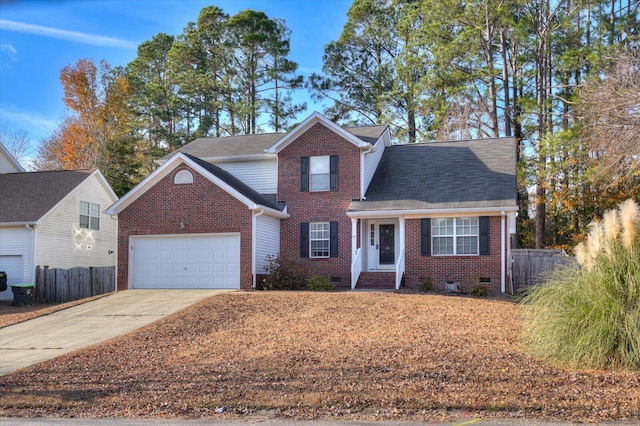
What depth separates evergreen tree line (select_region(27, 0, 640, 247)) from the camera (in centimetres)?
2612

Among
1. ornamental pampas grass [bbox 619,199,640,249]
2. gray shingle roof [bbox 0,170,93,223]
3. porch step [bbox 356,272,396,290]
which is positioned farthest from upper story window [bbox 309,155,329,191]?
ornamental pampas grass [bbox 619,199,640,249]

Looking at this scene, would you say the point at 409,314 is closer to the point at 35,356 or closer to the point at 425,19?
the point at 35,356

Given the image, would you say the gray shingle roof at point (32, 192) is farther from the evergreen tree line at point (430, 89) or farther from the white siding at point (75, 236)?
the evergreen tree line at point (430, 89)

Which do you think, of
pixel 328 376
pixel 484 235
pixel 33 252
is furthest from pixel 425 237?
pixel 33 252

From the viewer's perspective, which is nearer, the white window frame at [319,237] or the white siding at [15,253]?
the white window frame at [319,237]

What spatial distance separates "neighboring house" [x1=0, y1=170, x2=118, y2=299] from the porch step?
927cm

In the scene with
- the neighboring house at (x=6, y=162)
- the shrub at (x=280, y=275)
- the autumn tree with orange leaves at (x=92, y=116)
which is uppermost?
the autumn tree with orange leaves at (x=92, y=116)

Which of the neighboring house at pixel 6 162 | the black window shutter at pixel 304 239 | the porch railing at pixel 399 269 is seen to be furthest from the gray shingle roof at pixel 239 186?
the neighboring house at pixel 6 162

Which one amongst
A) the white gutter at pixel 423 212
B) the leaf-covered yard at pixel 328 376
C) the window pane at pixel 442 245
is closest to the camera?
the leaf-covered yard at pixel 328 376

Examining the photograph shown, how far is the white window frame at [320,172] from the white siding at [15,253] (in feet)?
35.3

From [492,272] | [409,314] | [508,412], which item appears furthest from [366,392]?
[492,272]

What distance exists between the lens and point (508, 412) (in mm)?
6926

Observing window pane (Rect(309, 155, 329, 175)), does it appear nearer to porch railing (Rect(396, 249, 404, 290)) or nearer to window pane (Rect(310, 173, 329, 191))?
window pane (Rect(310, 173, 329, 191))

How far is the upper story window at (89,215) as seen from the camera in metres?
25.6
